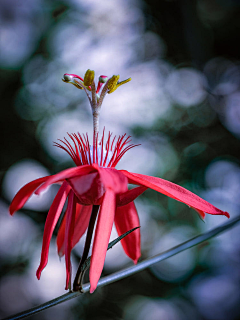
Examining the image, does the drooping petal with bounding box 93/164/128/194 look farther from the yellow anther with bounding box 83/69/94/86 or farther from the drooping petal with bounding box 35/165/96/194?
the yellow anther with bounding box 83/69/94/86

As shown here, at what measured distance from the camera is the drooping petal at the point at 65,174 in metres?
0.21

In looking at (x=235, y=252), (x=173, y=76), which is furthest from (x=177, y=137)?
(x=235, y=252)

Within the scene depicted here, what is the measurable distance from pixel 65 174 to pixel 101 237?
2.8 inches

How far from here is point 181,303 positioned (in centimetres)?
115

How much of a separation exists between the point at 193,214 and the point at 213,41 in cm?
90

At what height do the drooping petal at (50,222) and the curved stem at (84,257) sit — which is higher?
the drooping petal at (50,222)

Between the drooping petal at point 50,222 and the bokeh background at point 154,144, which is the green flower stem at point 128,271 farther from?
the bokeh background at point 154,144

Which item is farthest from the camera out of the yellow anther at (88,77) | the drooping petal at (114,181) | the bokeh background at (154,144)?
the bokeh background at (154,144)

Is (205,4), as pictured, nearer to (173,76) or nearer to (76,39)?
(173,76)

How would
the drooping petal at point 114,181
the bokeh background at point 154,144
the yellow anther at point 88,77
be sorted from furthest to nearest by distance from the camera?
the bokeh background at point 154,144 < the yellow anther at point 88,77 < the drooping petal at point 114,181

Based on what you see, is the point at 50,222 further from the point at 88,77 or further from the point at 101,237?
the point at 88,77

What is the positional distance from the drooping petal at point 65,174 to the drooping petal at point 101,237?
0.03 meters

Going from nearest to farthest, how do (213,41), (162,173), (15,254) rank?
1. (15,254)
2. (162,173)
3. (213,41)

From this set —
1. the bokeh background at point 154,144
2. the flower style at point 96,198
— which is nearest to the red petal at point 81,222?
the flower style at point 96,198
